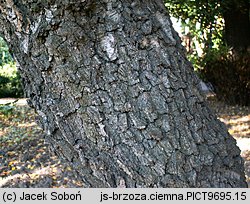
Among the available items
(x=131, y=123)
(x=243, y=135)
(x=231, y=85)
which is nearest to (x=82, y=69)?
(x=131, y=123)

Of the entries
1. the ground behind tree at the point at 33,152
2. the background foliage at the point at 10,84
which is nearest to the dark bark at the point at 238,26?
the ground behind tree at the point at 33,152

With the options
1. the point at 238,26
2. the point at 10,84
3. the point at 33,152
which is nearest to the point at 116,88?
the point at 33,152

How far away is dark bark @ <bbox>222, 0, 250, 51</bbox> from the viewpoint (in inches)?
338

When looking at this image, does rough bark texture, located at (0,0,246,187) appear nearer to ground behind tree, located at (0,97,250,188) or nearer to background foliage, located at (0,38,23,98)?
ground behind tree, located at (0,97,250,188)

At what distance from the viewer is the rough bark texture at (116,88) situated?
126cm

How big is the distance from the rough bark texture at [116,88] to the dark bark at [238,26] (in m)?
7.61

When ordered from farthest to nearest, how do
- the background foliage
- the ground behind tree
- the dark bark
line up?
the background foliage
the dark bark
the ground behind tree

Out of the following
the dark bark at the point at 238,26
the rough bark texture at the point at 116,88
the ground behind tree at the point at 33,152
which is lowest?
the ground behind tree at the point at 33,152

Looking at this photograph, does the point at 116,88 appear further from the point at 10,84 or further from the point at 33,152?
the point at 10,84

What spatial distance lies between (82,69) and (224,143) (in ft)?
1.85

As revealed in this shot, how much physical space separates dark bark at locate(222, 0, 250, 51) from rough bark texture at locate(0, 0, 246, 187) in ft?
25.0

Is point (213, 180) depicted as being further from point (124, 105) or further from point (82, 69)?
point (82, 69)

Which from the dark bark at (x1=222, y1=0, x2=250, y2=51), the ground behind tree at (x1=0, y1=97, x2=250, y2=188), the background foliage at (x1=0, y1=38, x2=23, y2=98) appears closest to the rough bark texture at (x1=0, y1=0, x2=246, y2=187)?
the ground behind tree at (x1=0, y1=97, x2=250, y2=188)

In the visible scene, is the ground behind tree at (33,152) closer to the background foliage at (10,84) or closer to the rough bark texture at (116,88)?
the rough bark texture at (116,88)
